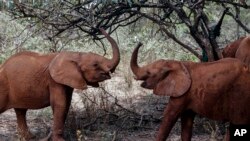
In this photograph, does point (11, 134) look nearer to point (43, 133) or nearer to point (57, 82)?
point (43, 133)

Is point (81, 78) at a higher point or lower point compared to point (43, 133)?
higher

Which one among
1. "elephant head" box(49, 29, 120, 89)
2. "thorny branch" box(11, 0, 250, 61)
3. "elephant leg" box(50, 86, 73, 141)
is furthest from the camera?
"thorny branch" box(11, 0, 250, 61)

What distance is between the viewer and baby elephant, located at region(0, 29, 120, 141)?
5.29 metres

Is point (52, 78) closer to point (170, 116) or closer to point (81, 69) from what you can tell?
point (81, 69)

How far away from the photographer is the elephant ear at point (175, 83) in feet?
15.9

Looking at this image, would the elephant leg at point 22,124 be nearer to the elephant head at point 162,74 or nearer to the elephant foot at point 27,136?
the elephant foot at point 27,136

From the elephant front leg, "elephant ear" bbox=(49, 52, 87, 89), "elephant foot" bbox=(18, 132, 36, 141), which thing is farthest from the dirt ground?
"elephant ear" bbox=(49, 52, 87, 89)

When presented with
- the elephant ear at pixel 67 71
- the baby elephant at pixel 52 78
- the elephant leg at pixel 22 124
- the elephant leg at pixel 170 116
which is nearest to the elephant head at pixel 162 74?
the elephant leg at pixel 170 116

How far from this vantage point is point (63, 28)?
6754mm

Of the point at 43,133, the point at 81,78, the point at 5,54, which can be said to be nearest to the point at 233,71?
the point at 81,78

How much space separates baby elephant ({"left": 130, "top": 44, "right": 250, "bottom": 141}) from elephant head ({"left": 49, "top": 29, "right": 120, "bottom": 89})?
0.38m

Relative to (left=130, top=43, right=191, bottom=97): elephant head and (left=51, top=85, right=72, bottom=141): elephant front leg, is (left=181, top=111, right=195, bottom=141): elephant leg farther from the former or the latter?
(left=51, top=85, right=72, bottom=141): elephant front leg

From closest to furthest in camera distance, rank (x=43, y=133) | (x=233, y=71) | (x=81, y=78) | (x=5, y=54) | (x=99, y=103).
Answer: (x=233, y=71) → (x=81, y=78) → (x=43, y=133) → (x=99, y=103) → (x=5, y=54)

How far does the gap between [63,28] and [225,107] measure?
2.69 m
